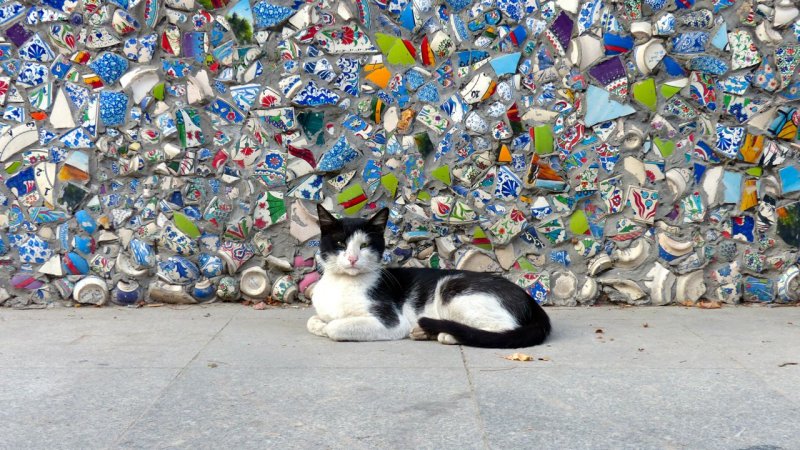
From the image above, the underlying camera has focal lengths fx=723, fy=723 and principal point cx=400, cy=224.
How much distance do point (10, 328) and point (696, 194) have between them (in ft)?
16.2

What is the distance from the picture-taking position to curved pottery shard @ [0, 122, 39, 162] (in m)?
5.43

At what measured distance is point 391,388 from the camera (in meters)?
3.34

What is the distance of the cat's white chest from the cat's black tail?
1.40 ft

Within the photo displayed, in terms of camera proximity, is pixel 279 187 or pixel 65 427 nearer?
pixel 65 427

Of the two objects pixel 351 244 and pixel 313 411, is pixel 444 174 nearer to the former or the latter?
pixel 351 244

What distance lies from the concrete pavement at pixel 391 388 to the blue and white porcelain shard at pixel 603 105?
156cm

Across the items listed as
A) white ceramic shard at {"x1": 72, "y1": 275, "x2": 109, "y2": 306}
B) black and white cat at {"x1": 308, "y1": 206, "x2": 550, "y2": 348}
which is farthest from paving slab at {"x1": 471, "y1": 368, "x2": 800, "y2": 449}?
white ceramic shard at {"x1": 72, "y1": 275, "x2": 109, "y2": 306}

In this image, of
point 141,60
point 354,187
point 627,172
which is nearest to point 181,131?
point 141,60

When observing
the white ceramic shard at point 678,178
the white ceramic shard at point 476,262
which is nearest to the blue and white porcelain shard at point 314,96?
the white ceramic shard at point 476,262

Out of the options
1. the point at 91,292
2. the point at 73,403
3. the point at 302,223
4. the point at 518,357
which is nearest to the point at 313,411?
the point at 73,403

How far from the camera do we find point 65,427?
285 centimetres

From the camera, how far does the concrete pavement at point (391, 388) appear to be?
2742 millimetres

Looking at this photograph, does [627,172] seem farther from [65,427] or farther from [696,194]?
[65,427]

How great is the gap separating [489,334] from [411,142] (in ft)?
6.23
